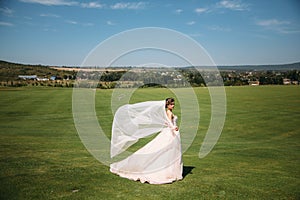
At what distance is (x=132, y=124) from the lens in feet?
38.8

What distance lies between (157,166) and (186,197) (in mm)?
1975

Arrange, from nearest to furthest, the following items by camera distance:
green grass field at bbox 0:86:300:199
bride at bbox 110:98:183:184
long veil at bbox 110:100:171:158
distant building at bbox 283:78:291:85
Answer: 1. green grass field at bbox 0:86:300:199
2. bride at bbox 110:98:183:184
3. long veil at bbox 110:100:171:158
4. distant building at bbox 283:78:291:85

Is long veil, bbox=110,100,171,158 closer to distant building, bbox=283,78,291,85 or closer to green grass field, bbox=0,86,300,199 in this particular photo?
green grass field, bbox=0,86,300,199

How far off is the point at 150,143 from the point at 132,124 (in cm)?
109

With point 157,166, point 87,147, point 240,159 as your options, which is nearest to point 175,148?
point 157,166

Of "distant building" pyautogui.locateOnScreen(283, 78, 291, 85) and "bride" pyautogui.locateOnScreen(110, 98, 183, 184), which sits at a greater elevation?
"distant building" pyautogui.locateOnScreen(283, 78, 291, 85)

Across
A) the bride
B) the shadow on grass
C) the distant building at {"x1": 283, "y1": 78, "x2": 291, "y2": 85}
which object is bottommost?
the shadow on grass

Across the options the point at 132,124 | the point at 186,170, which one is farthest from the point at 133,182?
the point at 186,170

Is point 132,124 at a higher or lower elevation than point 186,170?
higher

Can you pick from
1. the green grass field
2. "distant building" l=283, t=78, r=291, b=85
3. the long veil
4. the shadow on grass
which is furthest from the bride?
"distant building" l=283, t=78, r=291, b=85

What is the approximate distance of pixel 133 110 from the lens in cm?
1193

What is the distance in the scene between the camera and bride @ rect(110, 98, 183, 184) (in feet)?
35.6

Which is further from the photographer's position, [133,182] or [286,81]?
[286,81]

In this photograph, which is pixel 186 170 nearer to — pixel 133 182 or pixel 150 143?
pixel 150 143
